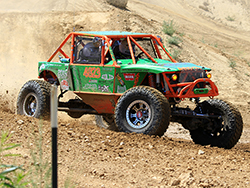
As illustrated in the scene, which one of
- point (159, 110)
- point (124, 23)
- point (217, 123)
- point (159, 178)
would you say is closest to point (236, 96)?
point (124, 23)

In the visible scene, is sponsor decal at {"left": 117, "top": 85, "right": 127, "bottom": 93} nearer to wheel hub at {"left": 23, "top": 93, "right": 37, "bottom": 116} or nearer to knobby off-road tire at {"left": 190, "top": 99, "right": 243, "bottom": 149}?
knobby off-road tire at {"left": 190, "top": 99, "right": 243, "bottom": 149}

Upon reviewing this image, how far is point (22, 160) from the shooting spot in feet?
17.1

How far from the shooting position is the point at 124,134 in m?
6.93

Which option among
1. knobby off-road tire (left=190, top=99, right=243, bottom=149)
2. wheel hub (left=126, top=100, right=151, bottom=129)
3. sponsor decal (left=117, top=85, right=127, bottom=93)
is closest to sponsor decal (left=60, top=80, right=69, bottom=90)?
sponsor decal (left=117, top=85, right=127, bottom=93)

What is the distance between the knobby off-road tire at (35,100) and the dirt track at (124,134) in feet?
1.62

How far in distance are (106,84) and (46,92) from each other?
150 cm

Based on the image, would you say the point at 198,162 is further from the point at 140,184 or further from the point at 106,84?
the point at 106,84

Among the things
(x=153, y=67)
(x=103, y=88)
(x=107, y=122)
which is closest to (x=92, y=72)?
(x=103, y=88)

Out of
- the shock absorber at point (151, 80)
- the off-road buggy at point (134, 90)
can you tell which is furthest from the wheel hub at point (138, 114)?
the shock absorber at point (151, 80)

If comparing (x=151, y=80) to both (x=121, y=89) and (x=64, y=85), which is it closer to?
(x=121, y=89)

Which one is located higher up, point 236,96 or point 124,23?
point 124,23

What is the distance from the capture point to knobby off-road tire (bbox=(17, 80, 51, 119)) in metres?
8.51

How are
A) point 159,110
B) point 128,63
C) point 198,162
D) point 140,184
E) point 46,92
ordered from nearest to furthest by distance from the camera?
point 140,184 < point 198,162 < point 159,110 < point 128,63 < point 46,92

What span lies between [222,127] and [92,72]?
2858 mm
